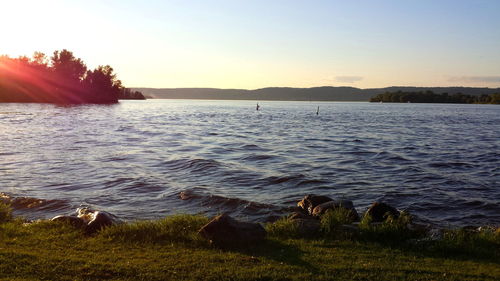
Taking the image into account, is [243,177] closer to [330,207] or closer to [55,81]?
[330,207]

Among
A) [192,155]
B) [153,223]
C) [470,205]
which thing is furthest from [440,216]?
[192,155]

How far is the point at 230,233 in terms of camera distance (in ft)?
34.2

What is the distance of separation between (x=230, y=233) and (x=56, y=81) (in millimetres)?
162510

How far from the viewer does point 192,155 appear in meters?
31.8

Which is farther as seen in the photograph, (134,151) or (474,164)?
(134,151)

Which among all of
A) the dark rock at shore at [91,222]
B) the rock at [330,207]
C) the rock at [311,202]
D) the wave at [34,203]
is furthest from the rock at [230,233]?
the wave at [34,203]

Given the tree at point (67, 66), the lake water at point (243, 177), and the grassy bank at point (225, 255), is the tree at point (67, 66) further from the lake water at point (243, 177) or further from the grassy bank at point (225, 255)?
the grassy bank at point (225, 255)

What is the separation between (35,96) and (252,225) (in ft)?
501

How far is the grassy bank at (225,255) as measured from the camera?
816cm

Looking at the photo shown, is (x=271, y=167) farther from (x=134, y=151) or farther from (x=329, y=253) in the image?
(x=329, y=253)

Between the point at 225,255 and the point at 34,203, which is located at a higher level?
the point at 225,255

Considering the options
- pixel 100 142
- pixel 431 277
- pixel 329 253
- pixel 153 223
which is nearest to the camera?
pixel 431 277

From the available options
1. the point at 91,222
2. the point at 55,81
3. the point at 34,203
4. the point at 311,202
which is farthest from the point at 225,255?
the point at 55,81

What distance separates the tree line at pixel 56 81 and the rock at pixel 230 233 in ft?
472
